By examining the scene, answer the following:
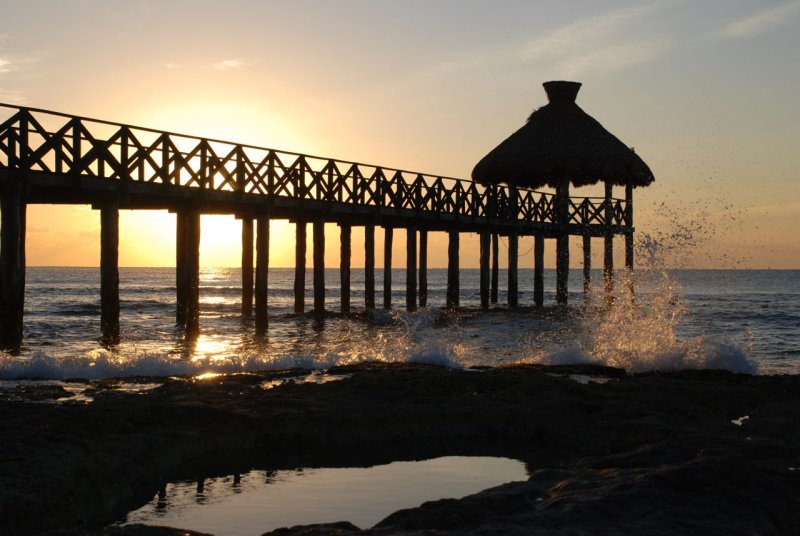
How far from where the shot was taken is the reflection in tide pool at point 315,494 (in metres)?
6.34

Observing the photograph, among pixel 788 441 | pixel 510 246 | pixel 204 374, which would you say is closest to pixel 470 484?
pixel 788 441

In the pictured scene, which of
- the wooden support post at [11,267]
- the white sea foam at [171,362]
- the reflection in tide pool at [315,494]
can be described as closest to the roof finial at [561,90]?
the white sea foam at [171,362]

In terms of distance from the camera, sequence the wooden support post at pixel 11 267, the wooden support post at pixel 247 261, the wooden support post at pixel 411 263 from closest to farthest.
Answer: the wooden support post at pixel 11 267
the wooden support post at pixel 247 261
the wooden support post at pixel 411 263

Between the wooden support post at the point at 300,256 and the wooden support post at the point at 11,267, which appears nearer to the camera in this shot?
the wooden support post at the point at 11,267

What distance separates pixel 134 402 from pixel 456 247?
22.9 m

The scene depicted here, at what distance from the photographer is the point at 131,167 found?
60.0ft

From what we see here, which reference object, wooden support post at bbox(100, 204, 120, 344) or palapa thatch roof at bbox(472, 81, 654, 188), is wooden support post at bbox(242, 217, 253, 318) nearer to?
wooden support post at bbox(100, 204, 120, 344)

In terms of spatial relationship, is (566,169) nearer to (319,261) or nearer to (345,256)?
(345,256)

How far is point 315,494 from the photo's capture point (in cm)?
706

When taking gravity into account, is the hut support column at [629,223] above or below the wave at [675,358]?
above

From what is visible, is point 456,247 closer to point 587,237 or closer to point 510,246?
point 510,246

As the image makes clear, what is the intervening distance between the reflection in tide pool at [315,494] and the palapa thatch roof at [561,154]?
27.8m

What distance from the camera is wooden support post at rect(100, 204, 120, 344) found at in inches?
711

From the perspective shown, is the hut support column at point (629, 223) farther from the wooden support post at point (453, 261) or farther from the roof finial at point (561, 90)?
the wooden support post at point (453, 261)
